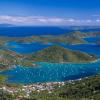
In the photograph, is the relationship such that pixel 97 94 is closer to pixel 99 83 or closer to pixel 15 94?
pixel 99 83

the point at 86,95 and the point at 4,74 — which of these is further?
the point at 4,74

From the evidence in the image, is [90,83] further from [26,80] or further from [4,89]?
[26,80]

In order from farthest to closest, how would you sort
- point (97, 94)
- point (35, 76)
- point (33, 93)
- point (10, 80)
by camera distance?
point (35, 76) → point (10, 80) → point (33, 93) → point (97, 94)

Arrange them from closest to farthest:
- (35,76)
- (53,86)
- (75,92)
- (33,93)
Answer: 1. (75,92)
2. (33,93)
3. (53,86)
4. (35,76)

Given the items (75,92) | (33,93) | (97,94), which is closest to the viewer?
(97,94)

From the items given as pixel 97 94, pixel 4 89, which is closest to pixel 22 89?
pixel 4 89

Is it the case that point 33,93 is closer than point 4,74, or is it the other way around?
point 33,93

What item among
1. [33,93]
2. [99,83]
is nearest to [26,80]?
[33,93]

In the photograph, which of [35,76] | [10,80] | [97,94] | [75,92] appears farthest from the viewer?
[35,76]
